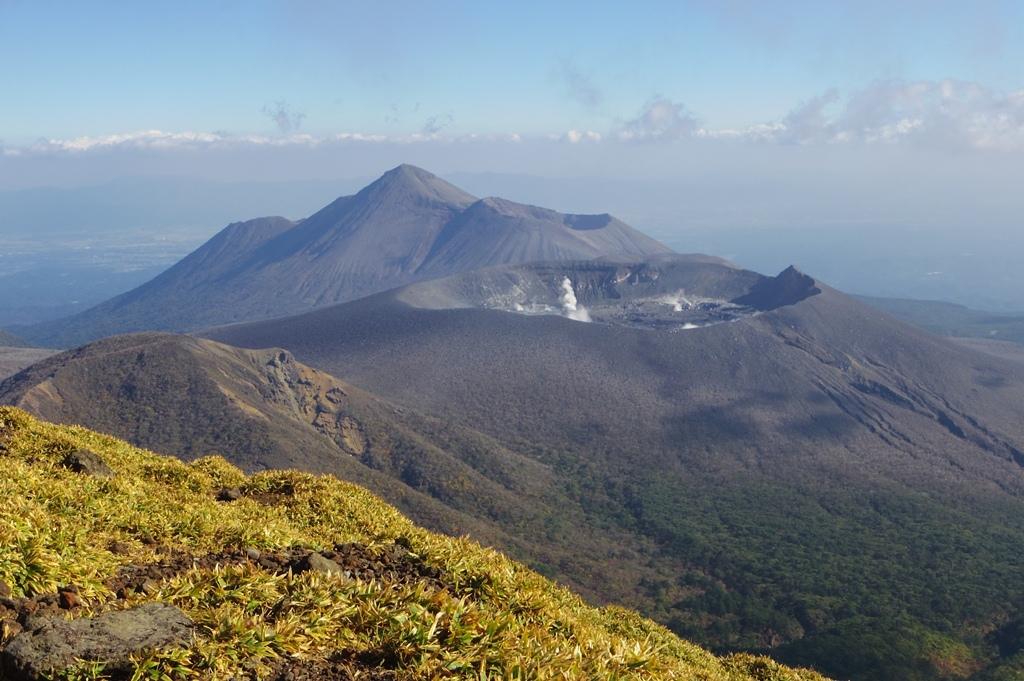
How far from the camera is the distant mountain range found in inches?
2100

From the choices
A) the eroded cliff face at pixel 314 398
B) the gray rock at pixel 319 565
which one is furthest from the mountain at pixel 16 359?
the gray rock at pixel 319 565

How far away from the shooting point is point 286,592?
6.23m

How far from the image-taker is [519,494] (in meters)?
71.4

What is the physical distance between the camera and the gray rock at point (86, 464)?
393 inches

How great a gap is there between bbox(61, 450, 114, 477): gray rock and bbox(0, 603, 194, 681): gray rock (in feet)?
17.1

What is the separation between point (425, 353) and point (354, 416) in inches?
1094

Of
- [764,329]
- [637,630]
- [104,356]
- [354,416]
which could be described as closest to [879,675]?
[637,630]

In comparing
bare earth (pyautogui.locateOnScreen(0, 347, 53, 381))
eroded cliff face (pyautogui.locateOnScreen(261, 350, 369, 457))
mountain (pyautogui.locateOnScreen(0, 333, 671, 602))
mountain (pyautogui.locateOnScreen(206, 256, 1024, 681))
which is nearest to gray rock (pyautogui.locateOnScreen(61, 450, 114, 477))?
mountain (pyautogui.locateOnScreen(206, 256, 1024, 681))

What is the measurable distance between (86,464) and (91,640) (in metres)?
5.90

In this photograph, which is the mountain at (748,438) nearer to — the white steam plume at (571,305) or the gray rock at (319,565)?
the white steam plume at (571,305)

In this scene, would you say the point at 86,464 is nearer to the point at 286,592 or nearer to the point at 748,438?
the point at 286,592

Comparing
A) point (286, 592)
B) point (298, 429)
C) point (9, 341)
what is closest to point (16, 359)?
point (9, 341)

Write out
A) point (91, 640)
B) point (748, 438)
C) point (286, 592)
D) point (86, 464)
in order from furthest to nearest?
point (748, 438) → point (86, 464) → point (286, 592) → point (91, 640)

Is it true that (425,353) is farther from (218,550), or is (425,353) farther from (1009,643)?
(218,550)
